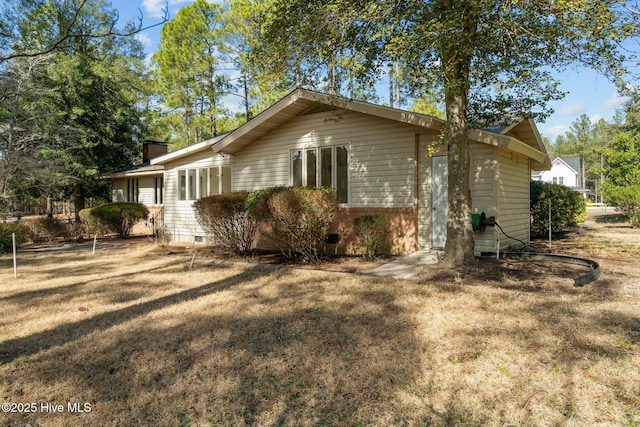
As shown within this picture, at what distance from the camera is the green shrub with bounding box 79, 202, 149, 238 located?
1539 centimetres

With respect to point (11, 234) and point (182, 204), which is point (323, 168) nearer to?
point (182, 204)

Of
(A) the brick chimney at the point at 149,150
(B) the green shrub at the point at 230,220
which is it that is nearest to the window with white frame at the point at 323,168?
(B) the green shrub at the point at 230,220

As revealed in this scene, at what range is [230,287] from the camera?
637 cm

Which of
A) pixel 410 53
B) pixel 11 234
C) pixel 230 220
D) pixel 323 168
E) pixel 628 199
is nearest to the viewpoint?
pixel 410 53

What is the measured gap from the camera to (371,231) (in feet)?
28.1

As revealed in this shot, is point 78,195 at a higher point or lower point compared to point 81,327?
higher

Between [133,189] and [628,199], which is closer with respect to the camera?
[628,199]

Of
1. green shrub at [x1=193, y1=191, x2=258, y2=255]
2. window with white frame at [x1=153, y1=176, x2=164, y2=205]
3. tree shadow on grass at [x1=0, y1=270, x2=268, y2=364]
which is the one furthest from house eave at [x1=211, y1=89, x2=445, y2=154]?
window with white frame at [x1=153, y1=176, x2=164, y2=205]

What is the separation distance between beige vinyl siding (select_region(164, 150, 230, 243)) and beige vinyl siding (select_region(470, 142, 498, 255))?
26.6 ft

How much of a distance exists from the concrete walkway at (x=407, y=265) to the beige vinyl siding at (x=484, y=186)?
45.5 inches

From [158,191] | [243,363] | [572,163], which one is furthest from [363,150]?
[572,163]

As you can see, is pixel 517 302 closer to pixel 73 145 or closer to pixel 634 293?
pixel 634 293

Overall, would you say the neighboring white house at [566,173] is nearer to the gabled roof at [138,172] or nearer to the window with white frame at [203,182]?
the gabled roof at [138,172]

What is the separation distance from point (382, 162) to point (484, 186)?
96.5 inches
